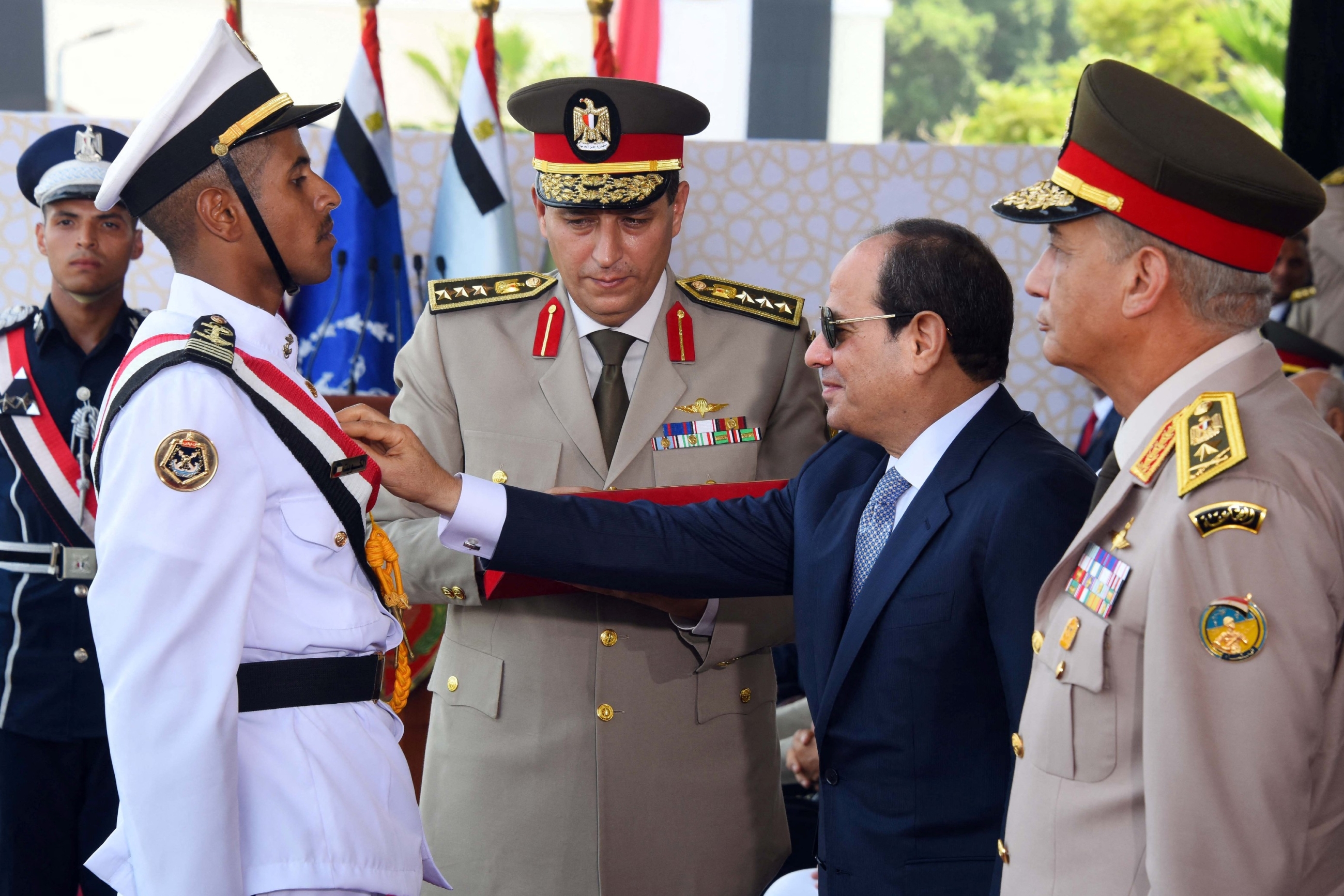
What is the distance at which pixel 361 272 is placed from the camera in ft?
12.7

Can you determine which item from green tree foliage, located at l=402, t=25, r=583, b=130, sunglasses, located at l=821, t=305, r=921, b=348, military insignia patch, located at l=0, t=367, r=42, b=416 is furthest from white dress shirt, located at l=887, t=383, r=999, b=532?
green tree foliage, located at l=402, t=25, r=583, b=130

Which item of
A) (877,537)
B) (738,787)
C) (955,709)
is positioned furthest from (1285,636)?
(738,787)

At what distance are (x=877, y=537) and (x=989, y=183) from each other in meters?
2.85

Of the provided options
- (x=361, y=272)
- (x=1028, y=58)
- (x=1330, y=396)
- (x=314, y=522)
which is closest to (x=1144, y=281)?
(x=314, y=522)

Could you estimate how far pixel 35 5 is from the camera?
4.55 meters

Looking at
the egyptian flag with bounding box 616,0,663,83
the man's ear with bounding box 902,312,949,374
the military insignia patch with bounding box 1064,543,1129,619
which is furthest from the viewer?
the egyptian flag with bounding box 616,0,663,83

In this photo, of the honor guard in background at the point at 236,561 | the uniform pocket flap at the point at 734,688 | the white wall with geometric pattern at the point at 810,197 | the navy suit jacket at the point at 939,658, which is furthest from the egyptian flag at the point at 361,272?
the navy suit jacket at the point at 939,658

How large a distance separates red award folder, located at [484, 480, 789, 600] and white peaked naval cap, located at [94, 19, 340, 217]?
83 cm

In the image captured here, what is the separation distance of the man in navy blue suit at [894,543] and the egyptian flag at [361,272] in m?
1.93

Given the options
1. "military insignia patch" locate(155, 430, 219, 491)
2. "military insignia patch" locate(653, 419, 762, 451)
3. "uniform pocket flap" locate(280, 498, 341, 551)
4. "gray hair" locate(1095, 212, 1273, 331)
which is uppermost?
"gray hair" locate(1095, 212, 1273, 331)

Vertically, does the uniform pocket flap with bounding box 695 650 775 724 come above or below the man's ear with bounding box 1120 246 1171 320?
below

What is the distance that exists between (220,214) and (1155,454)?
49.6 inches

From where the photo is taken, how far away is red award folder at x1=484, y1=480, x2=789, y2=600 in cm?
214

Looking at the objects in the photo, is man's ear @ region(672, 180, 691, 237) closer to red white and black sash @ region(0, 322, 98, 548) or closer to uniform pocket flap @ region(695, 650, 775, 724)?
uniform pocket flap @ region(695, 650, 775, 724)
